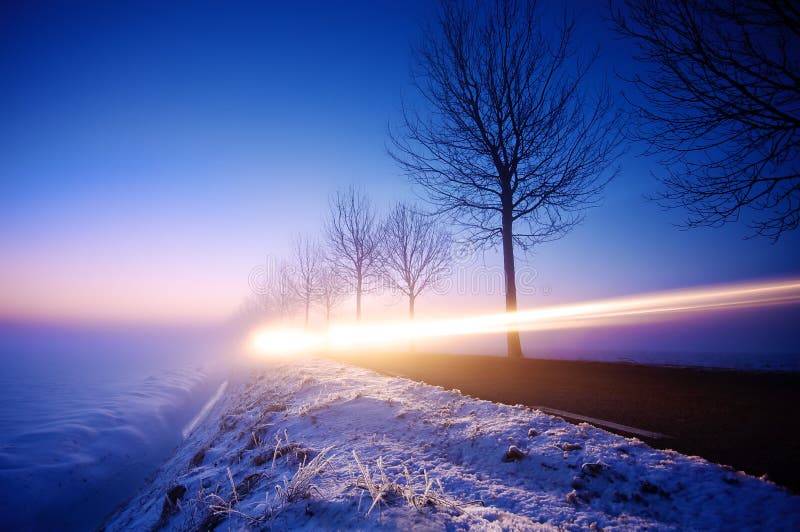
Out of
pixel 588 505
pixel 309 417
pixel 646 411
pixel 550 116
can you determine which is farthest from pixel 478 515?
pixel 550 116

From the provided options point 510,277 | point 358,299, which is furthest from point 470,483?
point 358,299

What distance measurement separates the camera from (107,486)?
834cm

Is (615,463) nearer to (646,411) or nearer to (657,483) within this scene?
(657,483)

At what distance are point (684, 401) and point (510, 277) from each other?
4774 mm

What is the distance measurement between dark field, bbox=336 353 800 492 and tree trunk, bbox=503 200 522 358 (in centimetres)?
125

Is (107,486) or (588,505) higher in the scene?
(588,505)

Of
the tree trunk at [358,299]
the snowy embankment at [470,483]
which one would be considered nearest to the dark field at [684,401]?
the snowy embankment at [470,483]

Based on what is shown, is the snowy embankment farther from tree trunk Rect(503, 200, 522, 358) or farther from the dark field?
tree trunk Rect(503, 200, 522, 358)

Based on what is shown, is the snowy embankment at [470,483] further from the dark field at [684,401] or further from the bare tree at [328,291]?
the bare tree at [328,291]

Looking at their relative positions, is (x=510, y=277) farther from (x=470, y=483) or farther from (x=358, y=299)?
(x=358, y=299)

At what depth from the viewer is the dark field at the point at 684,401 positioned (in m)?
2.38

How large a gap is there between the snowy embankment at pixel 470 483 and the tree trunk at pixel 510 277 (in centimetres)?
514

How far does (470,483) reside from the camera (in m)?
2.09

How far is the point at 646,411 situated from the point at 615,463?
1.96m
